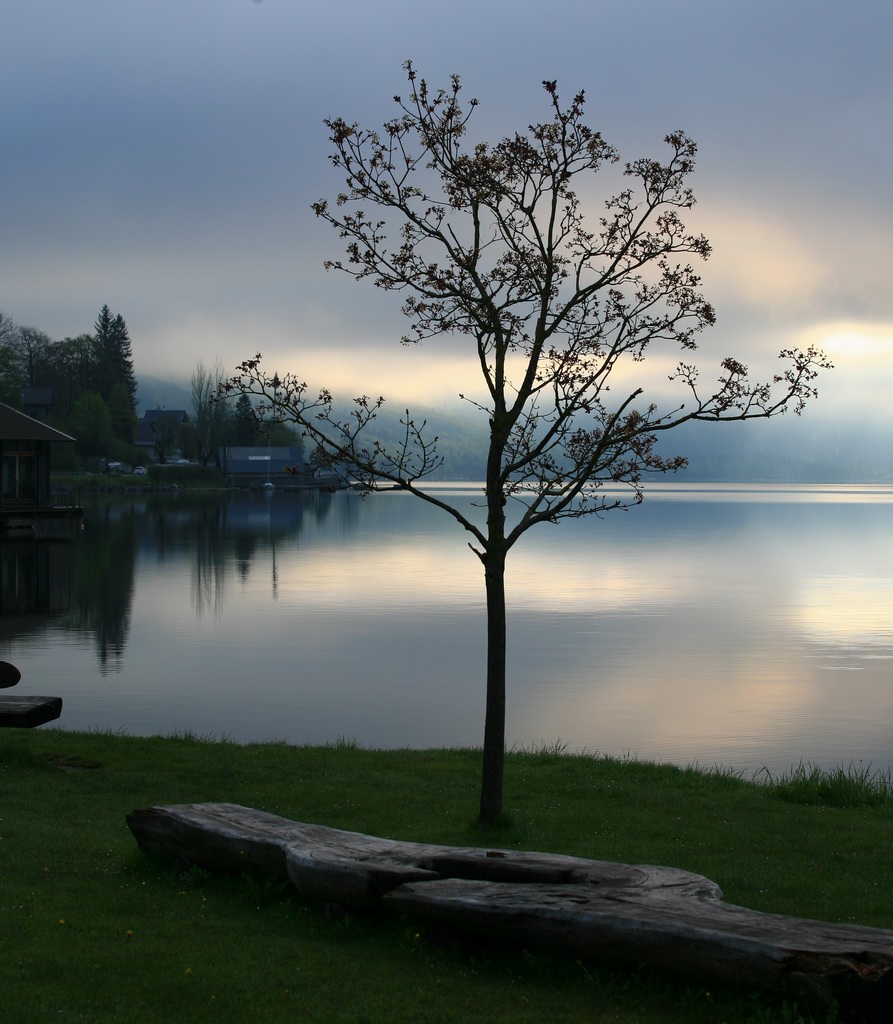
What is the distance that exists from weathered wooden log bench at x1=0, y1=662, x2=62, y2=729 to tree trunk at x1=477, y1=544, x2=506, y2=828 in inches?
211

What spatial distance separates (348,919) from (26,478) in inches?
2745

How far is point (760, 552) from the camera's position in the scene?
208ft

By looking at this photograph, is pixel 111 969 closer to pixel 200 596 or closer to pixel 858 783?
pixel 858 783

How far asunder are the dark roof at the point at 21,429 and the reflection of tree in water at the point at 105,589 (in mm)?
6426

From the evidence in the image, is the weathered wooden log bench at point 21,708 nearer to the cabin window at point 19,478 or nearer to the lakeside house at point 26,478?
the lakeside house at point 26,478

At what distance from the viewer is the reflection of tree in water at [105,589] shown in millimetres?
28688

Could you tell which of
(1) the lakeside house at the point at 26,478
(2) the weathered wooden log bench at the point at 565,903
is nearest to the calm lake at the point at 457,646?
(1) the lakeside house at the point at 26,478

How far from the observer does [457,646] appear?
29.3m

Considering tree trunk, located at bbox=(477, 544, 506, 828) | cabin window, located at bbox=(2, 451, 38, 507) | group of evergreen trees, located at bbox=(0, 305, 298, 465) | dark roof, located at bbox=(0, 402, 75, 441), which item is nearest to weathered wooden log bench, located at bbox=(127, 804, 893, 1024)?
tree trunk, located at bbox=(477, 544, 506, 828)

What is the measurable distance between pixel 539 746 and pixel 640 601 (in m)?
21.8

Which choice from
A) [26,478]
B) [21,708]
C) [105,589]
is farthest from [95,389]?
[21,708]

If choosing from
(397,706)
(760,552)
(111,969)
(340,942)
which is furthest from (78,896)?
(760,552)

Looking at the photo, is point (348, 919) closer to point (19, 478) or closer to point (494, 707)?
point (494, 707)

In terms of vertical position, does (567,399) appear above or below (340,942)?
above
